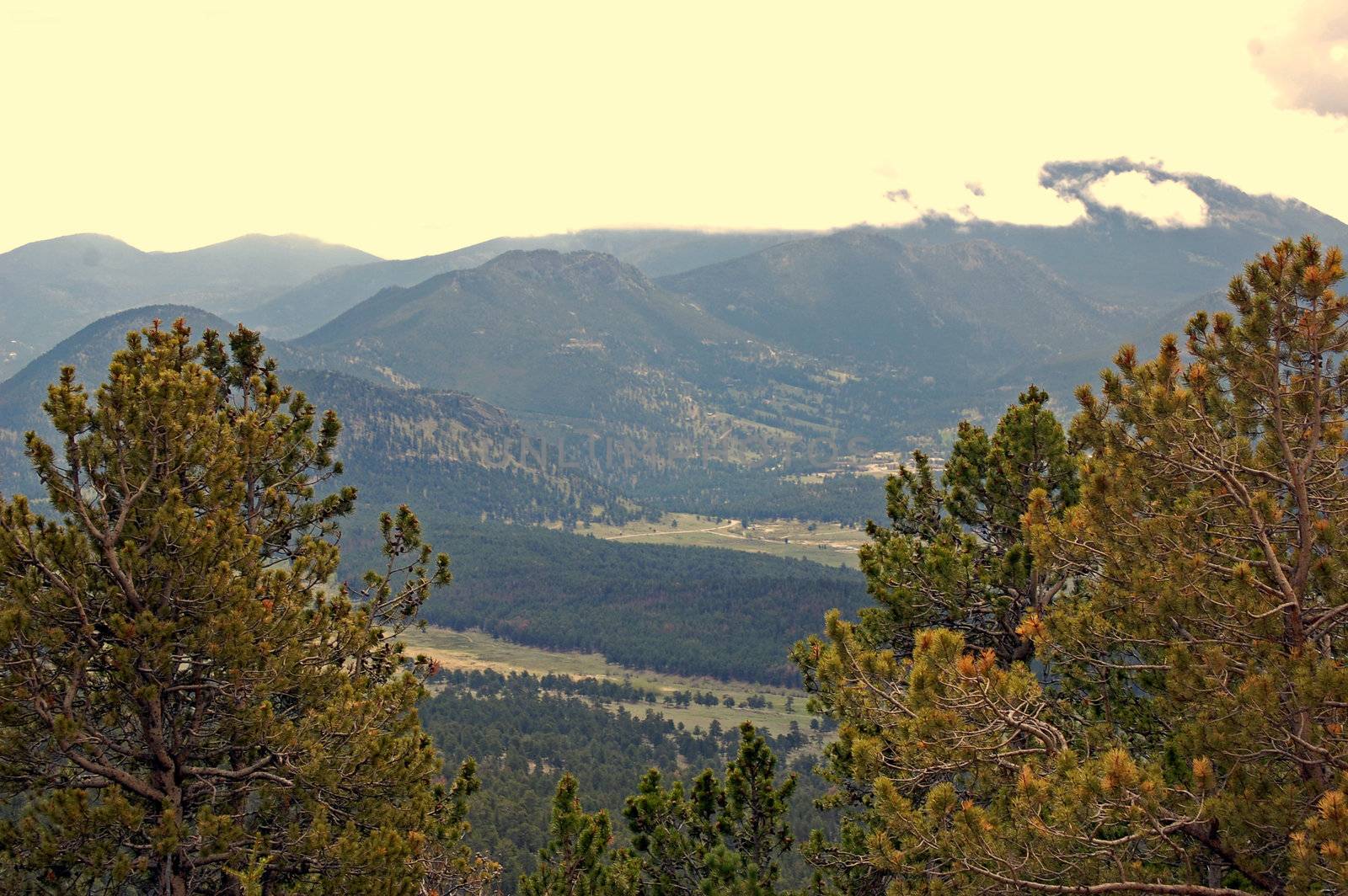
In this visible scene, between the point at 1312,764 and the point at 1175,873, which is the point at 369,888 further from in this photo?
the point at 1312,764

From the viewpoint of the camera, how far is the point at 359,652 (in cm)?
2459

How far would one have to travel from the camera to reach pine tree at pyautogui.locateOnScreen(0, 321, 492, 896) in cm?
1950

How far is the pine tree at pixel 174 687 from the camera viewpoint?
19.5 meters

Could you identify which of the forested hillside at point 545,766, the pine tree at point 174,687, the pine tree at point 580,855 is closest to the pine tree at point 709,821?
the pine tree at point 580,855

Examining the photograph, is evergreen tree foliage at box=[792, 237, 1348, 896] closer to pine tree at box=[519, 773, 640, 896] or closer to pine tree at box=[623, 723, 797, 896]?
pine tree at box=[623, 723, 797, 896]

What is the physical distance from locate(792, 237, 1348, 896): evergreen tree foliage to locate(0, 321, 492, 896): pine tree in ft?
34.0

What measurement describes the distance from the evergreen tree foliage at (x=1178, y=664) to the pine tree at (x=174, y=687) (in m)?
10.4

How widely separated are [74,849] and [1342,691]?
21.5m

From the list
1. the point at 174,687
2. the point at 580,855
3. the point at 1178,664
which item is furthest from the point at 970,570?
the point at 174,687

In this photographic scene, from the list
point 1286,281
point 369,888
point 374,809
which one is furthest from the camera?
point 374,809

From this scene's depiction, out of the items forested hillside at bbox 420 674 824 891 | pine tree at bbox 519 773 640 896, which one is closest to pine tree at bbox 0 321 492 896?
pine tree at bbox 519 773 640 896

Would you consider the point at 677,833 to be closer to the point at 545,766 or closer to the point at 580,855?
the point at 580,855

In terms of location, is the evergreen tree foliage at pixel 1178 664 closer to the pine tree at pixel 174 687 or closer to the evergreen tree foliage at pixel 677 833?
the evergreen tree foliage at pixel 677 833

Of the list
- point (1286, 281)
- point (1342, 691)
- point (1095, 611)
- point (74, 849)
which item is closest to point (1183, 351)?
point (1286, 281)
